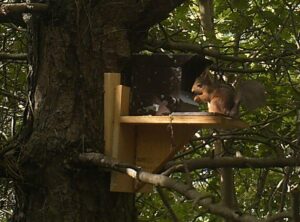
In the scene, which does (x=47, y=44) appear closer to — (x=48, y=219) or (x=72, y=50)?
(x=72, y=50)

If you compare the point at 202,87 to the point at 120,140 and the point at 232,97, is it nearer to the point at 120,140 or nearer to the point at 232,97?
the point at 232,97

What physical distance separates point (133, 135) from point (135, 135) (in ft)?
0.06

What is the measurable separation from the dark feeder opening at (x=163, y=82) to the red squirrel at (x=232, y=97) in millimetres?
134

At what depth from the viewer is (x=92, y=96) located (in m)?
2.12

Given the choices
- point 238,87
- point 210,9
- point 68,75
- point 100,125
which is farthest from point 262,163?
point 210,9

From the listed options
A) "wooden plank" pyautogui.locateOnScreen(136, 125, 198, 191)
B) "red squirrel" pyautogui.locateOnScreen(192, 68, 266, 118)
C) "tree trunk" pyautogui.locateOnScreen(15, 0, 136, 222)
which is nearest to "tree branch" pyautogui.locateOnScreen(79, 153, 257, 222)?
"tree trunk" pyautogui.locateOnScreen(15, 0, 136, 222)

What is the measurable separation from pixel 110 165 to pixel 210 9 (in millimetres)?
2786

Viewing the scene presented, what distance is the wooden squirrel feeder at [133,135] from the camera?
6.68 ft

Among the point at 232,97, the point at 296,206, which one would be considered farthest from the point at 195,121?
the point at 296,206

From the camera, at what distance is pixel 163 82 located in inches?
87.8

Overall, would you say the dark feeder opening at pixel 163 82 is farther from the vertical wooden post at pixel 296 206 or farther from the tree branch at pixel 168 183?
the vertical wooden post at pixel 296 206

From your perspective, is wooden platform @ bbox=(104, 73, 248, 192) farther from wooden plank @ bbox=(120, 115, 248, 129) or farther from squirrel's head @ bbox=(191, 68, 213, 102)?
squirrel's head @ bbox=(191, 68, 213, 102)

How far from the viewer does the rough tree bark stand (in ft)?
6.58

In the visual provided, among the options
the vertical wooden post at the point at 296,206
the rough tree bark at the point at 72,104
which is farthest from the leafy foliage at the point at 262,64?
the vertical wooden post at the point at 296,206
